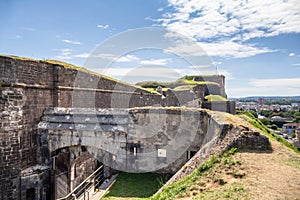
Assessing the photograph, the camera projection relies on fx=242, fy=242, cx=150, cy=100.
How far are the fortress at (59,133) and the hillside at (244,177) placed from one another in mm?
1912

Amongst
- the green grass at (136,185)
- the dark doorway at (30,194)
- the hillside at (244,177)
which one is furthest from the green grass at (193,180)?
the dark doorway at (30,194)

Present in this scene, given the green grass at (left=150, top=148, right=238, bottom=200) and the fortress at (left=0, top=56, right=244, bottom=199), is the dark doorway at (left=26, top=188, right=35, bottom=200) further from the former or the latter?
the green grass at (left=150, top=148, right=238, bottom=200)

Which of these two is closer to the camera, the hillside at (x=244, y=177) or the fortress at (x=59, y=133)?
the hillside at (x=244, y=177)

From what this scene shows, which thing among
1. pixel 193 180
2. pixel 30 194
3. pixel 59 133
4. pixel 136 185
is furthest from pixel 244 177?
pixel 30 194

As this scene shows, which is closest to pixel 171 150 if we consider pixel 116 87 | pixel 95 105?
pixel 95 105

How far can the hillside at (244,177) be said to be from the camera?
3885 millimetres

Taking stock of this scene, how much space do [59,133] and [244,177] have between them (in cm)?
701

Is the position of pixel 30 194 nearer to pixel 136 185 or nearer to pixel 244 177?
pixel 136 185

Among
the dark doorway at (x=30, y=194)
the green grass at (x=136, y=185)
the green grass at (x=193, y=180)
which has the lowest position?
the dark doorway at (x=30, y=194)

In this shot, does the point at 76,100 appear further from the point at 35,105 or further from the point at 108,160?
the point at 108,160

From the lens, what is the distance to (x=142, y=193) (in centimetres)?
700

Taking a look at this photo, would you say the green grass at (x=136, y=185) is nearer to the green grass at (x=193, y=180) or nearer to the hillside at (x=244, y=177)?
the green grass at (x=193, y=180)

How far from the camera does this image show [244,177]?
450 centimetres

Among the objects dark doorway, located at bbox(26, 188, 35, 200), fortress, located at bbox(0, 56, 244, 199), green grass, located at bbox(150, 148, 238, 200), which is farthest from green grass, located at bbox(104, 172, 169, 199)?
dark doorway, located at bbox(26, 188, 35, 200)
